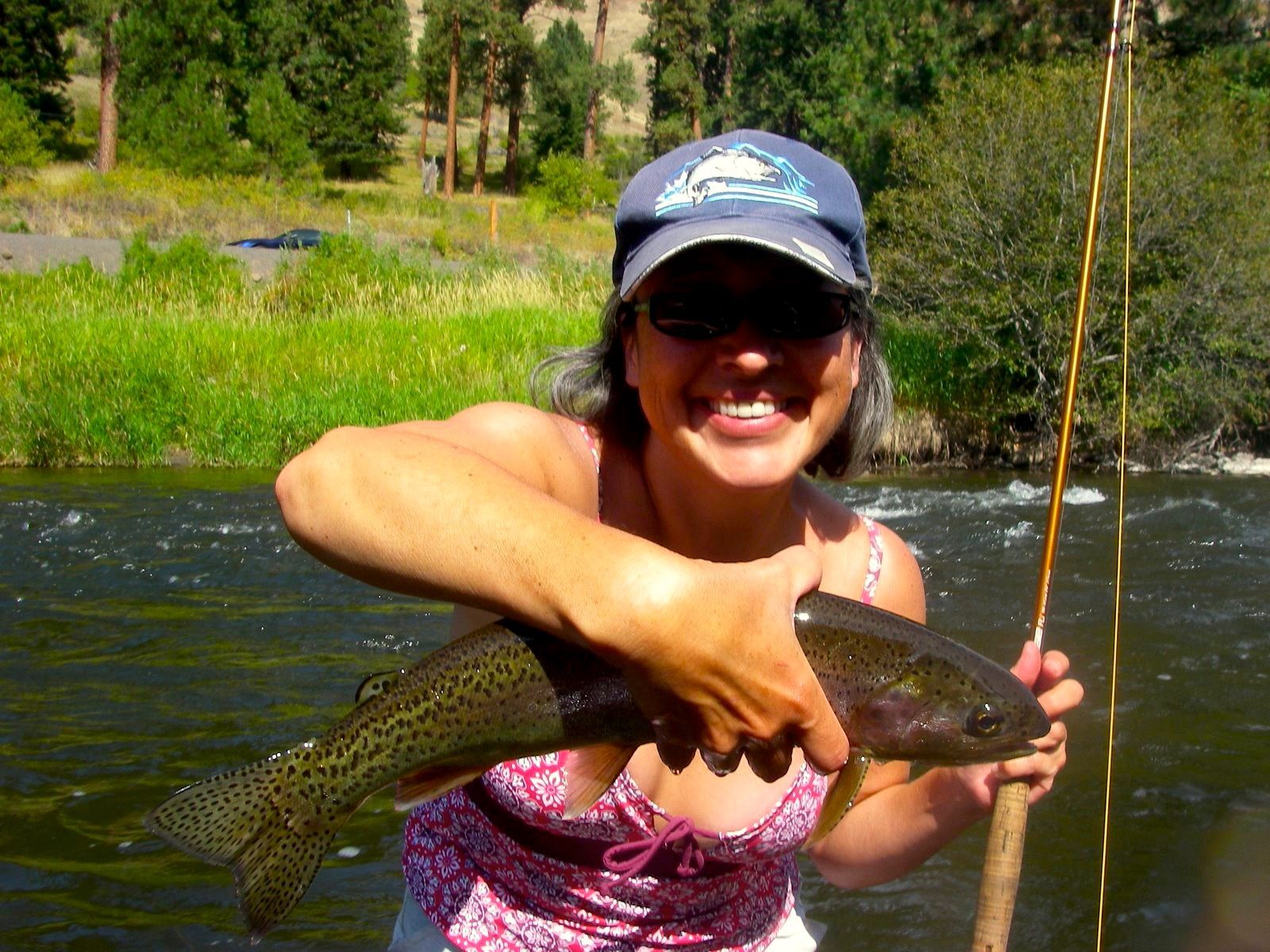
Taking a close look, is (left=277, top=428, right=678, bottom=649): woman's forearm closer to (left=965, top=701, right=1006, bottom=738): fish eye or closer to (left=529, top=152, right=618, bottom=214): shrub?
(left=965, top=701, right=1006, bottom=738): fish eye

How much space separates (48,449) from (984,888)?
12.8 metres

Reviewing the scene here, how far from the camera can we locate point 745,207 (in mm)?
2113

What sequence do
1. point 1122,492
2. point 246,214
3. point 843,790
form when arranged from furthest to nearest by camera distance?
point 246,214 < point 1122,492 < point 843,790

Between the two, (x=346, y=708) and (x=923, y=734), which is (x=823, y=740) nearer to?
(x=923, y=734)

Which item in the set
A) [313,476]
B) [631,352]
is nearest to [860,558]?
[631,352]

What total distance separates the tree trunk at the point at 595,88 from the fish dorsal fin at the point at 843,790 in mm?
63222

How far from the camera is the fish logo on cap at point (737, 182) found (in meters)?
2.14

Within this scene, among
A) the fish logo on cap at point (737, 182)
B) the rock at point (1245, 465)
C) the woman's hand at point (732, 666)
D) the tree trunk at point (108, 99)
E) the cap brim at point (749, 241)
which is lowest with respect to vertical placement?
the rock at point (1245, 465)

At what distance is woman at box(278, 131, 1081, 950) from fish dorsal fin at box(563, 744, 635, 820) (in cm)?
22

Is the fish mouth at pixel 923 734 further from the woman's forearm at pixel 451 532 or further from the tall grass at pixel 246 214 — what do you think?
the tall grass at pixel 246 214

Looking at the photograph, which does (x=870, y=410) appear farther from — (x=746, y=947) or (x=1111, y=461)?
(x=1111, y=461)

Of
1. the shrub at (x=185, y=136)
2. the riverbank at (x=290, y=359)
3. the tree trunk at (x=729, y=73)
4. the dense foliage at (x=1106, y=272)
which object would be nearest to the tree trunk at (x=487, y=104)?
the tree trunk at (x=729, y=73)

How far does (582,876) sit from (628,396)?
1.01 meters

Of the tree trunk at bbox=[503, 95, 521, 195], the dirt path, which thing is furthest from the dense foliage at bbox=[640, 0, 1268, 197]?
the dirt path
